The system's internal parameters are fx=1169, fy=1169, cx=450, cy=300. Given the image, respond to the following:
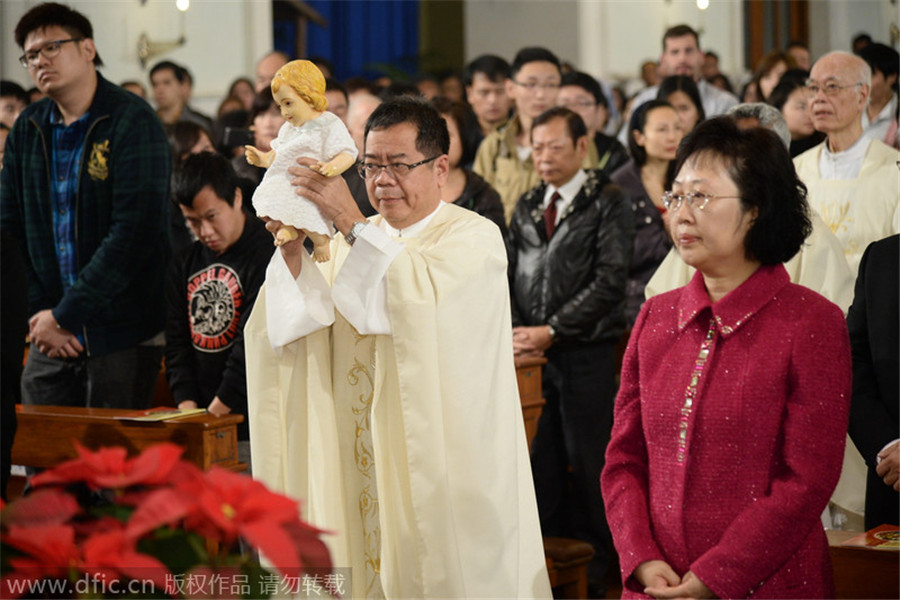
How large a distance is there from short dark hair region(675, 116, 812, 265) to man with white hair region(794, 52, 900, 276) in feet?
7.93

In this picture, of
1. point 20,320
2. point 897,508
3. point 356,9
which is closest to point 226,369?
point 20,320

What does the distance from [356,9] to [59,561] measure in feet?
50.4

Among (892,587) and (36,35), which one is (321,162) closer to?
(892,587)

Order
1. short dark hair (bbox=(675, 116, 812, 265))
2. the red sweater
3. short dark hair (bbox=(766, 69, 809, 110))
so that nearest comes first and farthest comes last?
the red sweater → short dark hair (bbox=(675, 116, 812, 265)) → short dark hair (bbox=(766, 69, 809, 110))

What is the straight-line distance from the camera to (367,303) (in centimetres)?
291

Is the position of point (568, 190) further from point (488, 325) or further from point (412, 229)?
point (488, 325)

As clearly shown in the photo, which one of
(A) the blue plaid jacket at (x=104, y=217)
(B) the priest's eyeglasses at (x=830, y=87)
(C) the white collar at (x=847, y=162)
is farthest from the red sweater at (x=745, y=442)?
(B) the priest's eyeglasses at (x=830, y=87)

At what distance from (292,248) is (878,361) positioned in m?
1.46

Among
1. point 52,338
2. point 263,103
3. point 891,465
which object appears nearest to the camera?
point 891,465

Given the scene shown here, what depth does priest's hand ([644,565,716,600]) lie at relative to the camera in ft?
7.34

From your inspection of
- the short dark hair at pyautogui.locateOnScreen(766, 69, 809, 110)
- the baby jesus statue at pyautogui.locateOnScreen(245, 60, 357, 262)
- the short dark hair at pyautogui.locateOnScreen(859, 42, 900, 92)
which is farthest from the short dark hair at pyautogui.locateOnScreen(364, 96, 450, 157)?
the short dark hair at pyautogui.locateOnScreen(859, 42, 900, 92)

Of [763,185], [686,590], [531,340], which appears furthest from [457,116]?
[686,590]

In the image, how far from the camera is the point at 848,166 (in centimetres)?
493

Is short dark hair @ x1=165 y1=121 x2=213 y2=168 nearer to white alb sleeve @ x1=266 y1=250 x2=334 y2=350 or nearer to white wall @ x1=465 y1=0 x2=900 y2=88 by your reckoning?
white alb sleeve @ x1=266 y1=250 x2=334 y2=350
